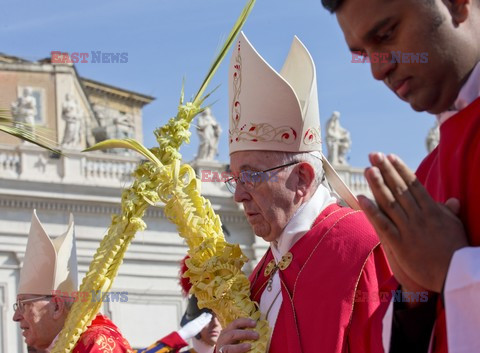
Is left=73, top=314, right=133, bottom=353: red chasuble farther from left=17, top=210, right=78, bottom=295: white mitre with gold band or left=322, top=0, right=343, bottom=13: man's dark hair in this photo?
left=322, top=0, right=343, bottom=13: man's dark hair

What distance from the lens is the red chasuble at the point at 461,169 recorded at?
7.69ft

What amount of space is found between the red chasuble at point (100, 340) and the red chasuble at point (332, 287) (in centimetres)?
161

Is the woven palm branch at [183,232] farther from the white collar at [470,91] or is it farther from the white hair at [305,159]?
the white collar at [470,91]

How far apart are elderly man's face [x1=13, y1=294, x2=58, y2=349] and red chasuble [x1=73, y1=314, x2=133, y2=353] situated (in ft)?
1.09

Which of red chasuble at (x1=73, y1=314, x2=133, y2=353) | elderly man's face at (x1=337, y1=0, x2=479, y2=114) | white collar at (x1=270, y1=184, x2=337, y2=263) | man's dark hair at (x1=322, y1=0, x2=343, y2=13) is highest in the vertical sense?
man's dark hair at (x1=322, y1=0, x2=343, y2=13)

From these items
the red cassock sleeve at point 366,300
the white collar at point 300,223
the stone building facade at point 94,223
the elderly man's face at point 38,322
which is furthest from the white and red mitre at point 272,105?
the stone building facade at point 94,223

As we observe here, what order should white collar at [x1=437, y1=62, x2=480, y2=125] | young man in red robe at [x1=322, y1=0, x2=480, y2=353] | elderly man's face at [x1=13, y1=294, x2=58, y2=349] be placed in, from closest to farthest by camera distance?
young man in red robe at [x1=322, y1=0, x2=480, y2=353], white collar at [x1=437, y1=62, x2=480, y2=125], elderly man's face at [x1=13, y1=294, x2=58, y2=349]

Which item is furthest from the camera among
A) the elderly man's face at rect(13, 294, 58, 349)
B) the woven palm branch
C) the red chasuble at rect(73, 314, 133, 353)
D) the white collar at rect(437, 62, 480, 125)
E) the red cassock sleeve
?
the elderly man's face at rect(13, 294, 58, 349)

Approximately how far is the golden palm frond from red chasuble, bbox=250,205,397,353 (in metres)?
1.34

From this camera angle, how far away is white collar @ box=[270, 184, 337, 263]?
4312mm

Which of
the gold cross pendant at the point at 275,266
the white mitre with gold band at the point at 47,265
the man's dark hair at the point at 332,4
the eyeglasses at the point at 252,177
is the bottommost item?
the white mitre with gold band at the point at 47,265

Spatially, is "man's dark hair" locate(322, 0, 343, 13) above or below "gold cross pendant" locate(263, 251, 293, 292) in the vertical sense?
above

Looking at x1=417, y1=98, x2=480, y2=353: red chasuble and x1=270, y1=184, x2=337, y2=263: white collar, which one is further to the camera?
x1=270, y1=184, x2=337, y2=263: white collar

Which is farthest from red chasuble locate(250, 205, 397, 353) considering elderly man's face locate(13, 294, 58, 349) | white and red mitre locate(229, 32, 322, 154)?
elderly man's face locate(13, 294, 58, 349)
